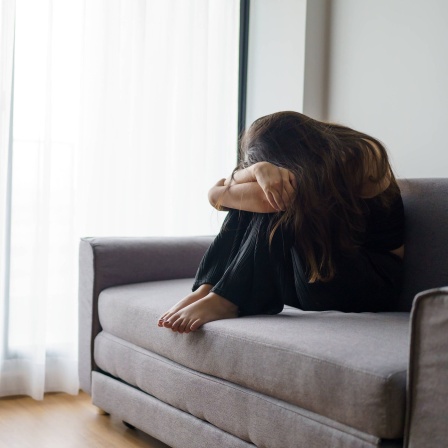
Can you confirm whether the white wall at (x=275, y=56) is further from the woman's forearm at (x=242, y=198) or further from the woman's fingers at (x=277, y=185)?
the woman's fingers at (x=277, y=185)

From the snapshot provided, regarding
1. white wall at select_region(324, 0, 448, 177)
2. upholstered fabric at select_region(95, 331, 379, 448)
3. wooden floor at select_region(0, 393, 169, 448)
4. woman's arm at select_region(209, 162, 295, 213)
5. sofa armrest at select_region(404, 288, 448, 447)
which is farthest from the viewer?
white wall at select_region(324, 0, 448, 177)

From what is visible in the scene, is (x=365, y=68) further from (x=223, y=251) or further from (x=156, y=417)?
(x=156, y=417)

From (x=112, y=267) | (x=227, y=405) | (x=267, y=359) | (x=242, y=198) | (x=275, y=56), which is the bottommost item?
(x=227, y=405)

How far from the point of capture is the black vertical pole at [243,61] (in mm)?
3531

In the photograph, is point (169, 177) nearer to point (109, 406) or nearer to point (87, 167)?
point (87, 167)

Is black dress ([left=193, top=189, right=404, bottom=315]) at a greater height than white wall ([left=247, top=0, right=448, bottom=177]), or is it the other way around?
white wall ([left=247, top=0, right=448, bottom=177])

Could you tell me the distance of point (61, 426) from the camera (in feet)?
7.79

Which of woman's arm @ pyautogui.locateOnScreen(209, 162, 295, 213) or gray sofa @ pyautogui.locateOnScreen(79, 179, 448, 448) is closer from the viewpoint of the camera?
gray sofa @ pyautogui.locateOnScreen(79, 179, 448, 448)

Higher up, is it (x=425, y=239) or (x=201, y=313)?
(x=425, y=239)

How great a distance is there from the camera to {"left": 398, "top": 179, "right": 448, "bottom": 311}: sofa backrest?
1.99 meters

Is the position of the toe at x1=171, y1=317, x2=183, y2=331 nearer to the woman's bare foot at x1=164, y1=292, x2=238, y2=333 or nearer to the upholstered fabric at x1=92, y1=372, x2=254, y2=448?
the woman's bare foot at x1=164, y1=292, x2=238, y2=333

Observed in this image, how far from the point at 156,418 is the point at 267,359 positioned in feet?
1.96

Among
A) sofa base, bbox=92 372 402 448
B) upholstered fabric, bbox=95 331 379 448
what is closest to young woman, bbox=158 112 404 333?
upholstered fabric, bbox=95 331 379 448

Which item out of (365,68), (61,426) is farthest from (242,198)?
(365,68)
